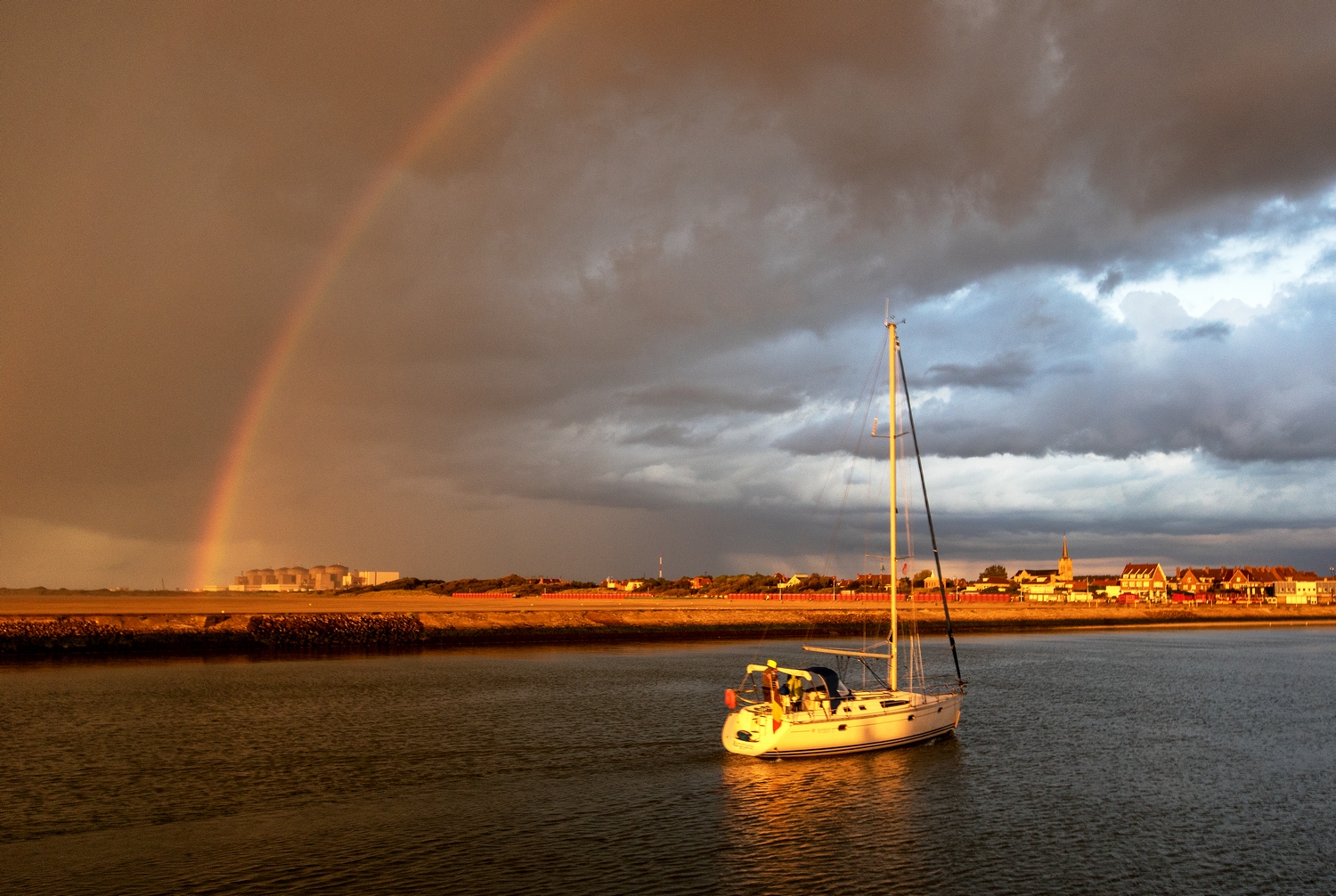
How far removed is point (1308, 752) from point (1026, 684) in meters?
22.5

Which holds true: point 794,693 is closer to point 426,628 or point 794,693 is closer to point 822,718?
point 822,718

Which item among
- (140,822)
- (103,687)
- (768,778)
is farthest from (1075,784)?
(103,687)

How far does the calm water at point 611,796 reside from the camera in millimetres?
21391

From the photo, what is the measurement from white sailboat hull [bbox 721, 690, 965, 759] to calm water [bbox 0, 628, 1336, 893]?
66cm

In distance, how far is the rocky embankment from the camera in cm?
7038

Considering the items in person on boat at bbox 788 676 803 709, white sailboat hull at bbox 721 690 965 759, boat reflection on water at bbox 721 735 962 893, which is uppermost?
person on boat at bbox 788 676 803 709

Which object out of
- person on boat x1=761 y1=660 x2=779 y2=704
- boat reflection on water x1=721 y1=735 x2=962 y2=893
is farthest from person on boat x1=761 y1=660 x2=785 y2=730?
boat reflection on water x1=721 y1=735 x2=962 y2=893

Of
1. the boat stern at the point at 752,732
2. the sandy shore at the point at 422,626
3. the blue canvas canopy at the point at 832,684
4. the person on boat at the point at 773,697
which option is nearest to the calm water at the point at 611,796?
the boat stern at the point at 752,732

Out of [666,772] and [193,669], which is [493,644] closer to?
[193,669]

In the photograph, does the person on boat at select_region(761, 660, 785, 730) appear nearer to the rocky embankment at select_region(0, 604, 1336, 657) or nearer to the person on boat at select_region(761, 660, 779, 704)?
the person on boat at select_region(761, 660, 779, 704)

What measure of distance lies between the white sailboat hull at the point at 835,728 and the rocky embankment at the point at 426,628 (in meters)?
25.2

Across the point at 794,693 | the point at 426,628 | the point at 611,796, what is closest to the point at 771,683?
the point at 794,693

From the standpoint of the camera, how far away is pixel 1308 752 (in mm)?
38312

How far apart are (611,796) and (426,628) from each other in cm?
6254
